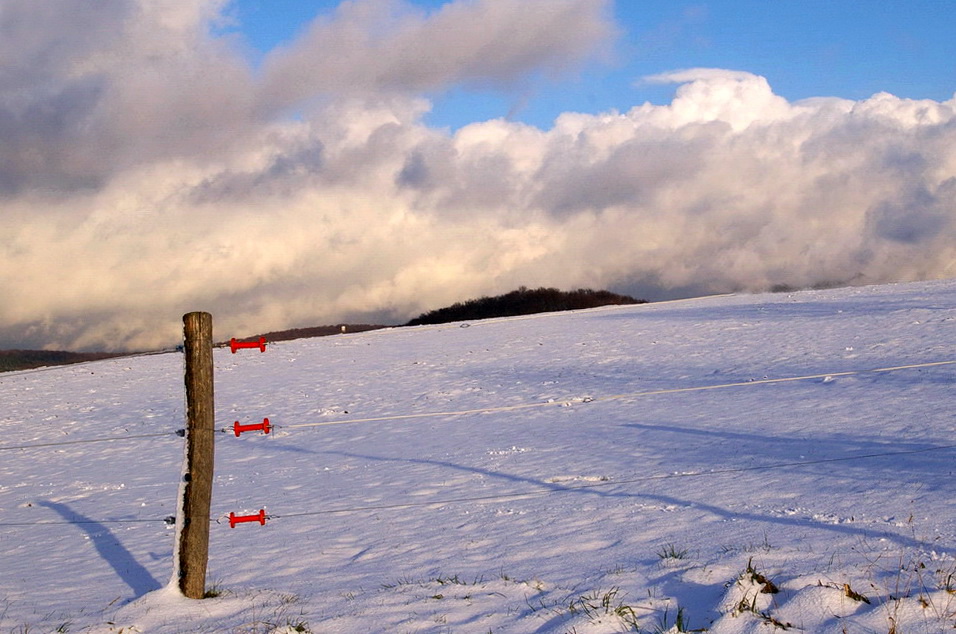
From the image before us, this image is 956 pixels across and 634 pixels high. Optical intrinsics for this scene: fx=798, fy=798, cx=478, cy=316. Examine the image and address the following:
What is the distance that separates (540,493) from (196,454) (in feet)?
18.0

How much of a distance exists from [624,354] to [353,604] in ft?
59.7

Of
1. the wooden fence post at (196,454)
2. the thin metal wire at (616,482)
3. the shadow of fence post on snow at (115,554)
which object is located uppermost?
the wooden fence post at (196,454)

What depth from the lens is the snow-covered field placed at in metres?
5.96

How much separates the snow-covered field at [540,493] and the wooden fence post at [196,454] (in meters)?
0.40

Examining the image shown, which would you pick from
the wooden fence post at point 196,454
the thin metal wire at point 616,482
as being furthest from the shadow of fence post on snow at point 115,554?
the thin metal wire at point 616,482

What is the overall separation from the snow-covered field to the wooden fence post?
405mm

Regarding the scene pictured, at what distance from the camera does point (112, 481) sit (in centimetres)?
1569

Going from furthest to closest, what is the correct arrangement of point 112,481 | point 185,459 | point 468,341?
point 468,341
point 112,481
point 185,459

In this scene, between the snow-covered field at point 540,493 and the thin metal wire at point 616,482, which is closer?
the snow-covered field at point 540,493

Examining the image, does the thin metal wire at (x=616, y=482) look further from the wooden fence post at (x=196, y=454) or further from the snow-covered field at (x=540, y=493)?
the wooden fence post at (x=196, y=454)

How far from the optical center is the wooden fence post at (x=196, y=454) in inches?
282

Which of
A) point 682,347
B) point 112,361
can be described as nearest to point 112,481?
point 682,347

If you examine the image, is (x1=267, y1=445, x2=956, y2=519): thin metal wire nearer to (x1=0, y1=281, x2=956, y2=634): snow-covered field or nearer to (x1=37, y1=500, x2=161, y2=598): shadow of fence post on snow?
(x1=0, y1=281, x2=956, y2=634): snow-covered field

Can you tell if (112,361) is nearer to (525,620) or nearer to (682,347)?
(682,347)
